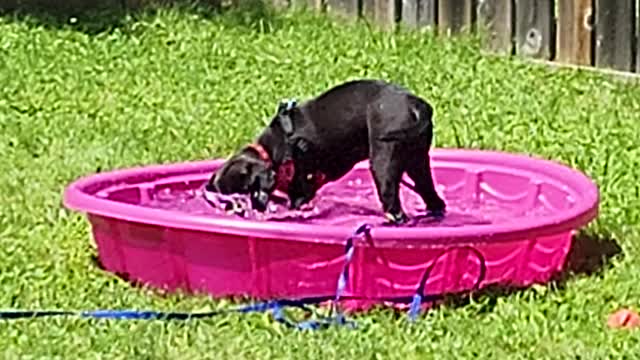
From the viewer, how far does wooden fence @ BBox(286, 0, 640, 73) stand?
9.80 meters

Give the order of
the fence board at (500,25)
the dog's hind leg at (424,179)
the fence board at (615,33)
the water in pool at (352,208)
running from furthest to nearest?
the fence board at (500,25) < the fence board at (615,33) < the water in pool at (352,208) < the dog's hind leg at (424,179)

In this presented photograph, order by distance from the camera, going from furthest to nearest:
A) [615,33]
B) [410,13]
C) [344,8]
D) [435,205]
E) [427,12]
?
1. [344,8]
2. [410,13]
3. [427,12]
4. [615,33]
5. [435,205]

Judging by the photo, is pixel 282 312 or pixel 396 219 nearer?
pixel 282 312

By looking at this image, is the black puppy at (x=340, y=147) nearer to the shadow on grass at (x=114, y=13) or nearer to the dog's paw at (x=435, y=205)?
the dog's paw at (x=435, y=205)

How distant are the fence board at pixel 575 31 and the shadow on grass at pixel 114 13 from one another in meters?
2.13

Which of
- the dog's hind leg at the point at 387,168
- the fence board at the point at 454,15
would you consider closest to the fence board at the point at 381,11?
the fence board at the point at 454,15

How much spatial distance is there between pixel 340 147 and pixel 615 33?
392 cm

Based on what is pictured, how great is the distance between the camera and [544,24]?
10211mm

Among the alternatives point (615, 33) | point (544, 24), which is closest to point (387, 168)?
point (615, 33)

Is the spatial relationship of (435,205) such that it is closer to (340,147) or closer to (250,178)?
(340,147)

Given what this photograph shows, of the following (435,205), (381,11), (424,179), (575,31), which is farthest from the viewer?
(381,11)

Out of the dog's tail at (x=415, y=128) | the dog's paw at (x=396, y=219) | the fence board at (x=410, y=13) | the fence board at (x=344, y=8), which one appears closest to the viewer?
the dog's tail at (x=415, y=128)

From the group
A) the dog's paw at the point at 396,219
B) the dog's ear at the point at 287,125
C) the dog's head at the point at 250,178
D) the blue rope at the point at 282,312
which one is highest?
the dog's ear at the point at 287,125

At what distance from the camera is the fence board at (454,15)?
10.8 metres
